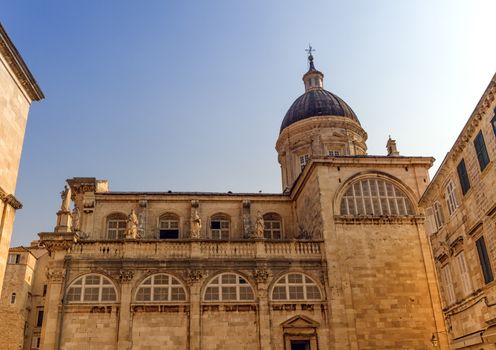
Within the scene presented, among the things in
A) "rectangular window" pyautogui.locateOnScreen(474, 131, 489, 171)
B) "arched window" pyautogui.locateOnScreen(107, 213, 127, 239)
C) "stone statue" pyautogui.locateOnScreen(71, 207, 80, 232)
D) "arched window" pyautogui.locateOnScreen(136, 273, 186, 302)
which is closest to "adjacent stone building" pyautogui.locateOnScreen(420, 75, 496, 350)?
"rectangular window" pyautogui.locateOnScreen(474, 131, 489, 171)

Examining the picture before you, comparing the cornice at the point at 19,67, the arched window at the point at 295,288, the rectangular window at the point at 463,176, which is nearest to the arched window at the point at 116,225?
the arched window at the point at 295,288

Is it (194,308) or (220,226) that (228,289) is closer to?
(194,308)

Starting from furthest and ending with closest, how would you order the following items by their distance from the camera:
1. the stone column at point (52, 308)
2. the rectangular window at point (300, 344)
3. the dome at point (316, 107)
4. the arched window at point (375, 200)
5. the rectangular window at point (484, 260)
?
the dome at point (316, 107) → the arched window at point (375, 200) → the rectangular window at point (300, 344) → the stone column at point (52, 308) → the rectangular window at point (484, 260)

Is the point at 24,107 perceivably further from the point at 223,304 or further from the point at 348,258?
the point at 348,258

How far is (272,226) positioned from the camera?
35.3 meters

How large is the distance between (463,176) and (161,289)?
52.8ft

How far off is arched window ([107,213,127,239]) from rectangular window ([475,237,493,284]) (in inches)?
874

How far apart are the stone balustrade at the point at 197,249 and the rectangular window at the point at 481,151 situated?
38.1ft

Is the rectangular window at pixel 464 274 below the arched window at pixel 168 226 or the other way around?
below

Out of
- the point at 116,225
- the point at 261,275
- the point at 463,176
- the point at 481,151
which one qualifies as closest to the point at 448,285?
the point at 463,176

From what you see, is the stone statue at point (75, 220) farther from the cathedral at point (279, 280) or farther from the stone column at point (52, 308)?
the stone column at point (52, 308)

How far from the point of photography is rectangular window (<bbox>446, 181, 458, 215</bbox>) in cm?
2221

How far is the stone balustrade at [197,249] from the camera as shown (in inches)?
1110

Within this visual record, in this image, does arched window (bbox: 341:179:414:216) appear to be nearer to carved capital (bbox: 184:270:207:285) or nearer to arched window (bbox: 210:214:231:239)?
arched window (bbox: 210:214:231:239)
